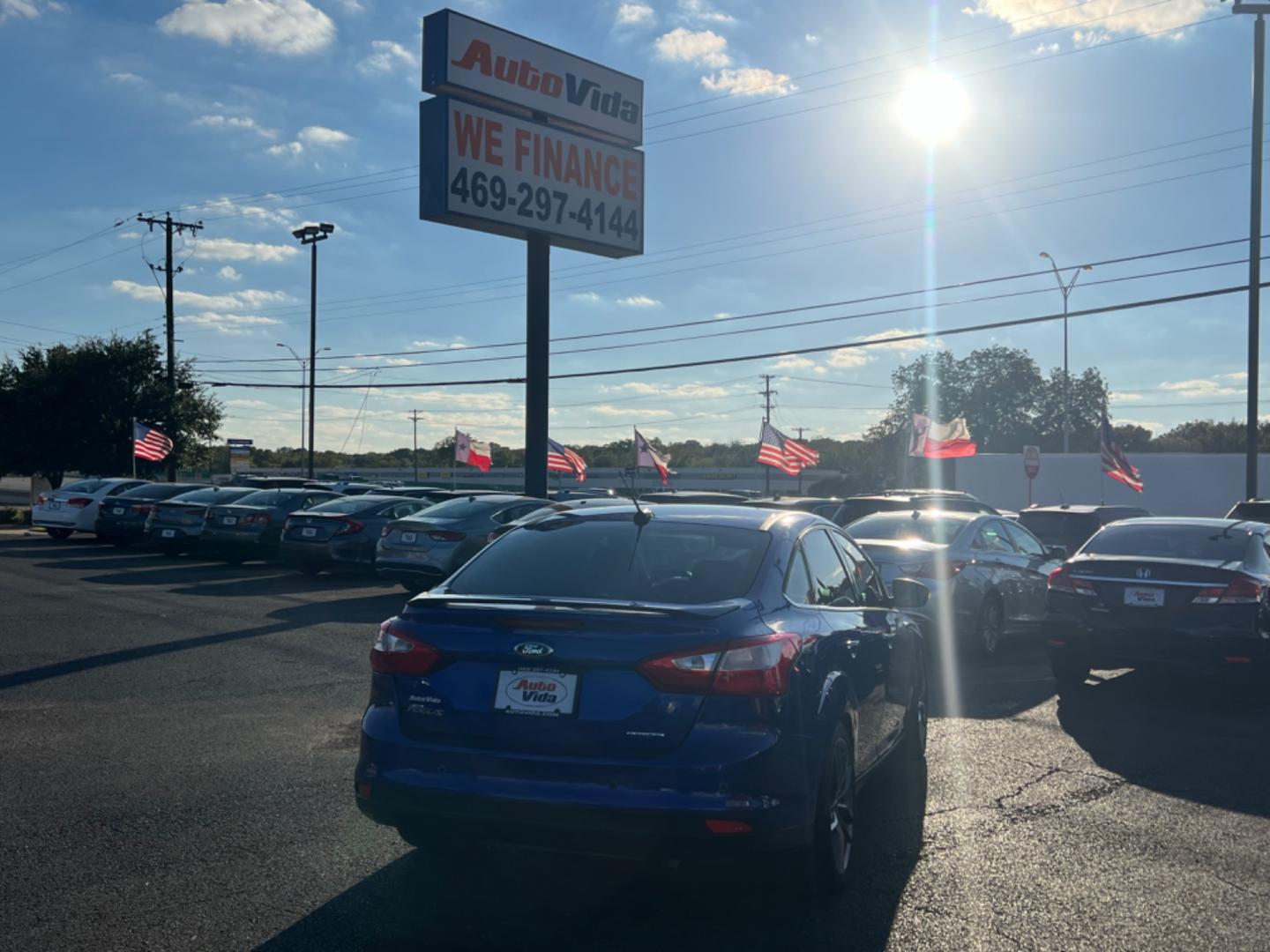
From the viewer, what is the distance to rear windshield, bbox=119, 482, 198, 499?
2656 centimetres

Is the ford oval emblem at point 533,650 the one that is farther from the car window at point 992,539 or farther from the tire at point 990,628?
the car window at point 992,539

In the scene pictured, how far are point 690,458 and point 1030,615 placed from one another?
8912cm

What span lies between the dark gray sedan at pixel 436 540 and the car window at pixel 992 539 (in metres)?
6.82

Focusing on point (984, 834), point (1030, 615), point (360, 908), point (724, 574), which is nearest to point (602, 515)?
point (724, 574)

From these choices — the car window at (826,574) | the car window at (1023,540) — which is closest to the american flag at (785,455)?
the car window at (1023,540)

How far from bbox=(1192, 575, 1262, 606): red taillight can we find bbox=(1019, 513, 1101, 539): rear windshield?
26.2ft

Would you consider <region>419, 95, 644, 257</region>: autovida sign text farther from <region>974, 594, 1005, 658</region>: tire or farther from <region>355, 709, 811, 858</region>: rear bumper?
<region>355, 709, 811, 858</region>: rear bumper

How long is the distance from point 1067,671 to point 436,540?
29.1ft

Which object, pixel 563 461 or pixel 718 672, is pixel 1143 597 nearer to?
pixel 718 672

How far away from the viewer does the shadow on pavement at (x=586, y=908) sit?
174 inches

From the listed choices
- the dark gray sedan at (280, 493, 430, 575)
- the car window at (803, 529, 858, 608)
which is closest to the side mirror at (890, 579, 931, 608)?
the car window at (803, 529, 858, 608)

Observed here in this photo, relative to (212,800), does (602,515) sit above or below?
above

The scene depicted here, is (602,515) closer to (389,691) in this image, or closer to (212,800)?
(389,691)

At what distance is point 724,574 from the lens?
5059mm
